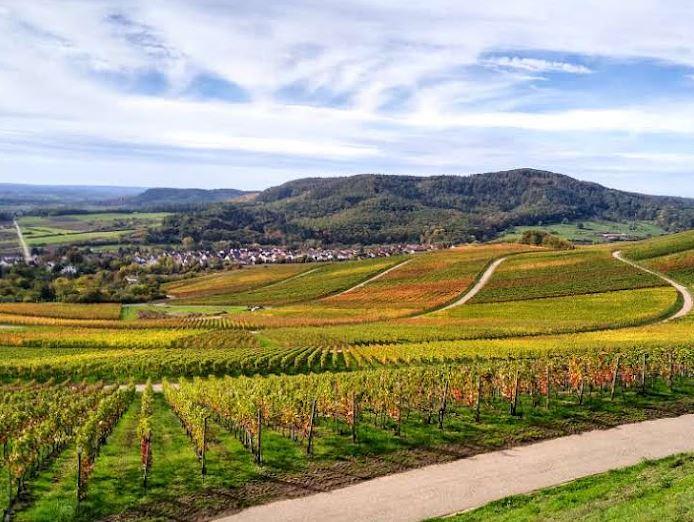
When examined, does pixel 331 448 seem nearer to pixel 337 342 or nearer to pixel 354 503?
pixel 354 503

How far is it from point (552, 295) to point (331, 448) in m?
90.6

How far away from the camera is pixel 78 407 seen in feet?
102

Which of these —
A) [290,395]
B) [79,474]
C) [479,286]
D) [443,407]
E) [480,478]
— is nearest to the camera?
[79,474]

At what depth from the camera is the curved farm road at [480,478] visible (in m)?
21.7

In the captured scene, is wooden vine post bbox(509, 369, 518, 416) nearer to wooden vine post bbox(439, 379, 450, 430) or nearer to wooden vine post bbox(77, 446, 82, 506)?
wooden vine post bbox(439, 379, 450, 430)

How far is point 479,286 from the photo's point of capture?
121 meters

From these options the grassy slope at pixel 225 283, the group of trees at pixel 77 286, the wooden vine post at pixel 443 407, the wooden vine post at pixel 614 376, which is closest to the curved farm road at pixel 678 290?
the wooden vine post at pixel 614 376

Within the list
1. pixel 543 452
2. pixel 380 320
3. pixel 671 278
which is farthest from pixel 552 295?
pixel 543 452

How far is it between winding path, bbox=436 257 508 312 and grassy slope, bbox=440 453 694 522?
267ft

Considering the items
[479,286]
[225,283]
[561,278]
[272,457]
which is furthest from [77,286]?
[272,457]

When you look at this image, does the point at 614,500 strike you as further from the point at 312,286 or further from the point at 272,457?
the point at 312,286

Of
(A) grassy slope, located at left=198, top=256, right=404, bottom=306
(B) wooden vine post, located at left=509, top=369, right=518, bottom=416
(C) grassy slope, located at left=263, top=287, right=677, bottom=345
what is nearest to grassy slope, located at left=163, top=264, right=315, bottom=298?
(A) grassy slope, located at left=198, top=256, right=404, bottom=306

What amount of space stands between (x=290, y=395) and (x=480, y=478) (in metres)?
12.6

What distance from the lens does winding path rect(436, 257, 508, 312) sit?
109 m
